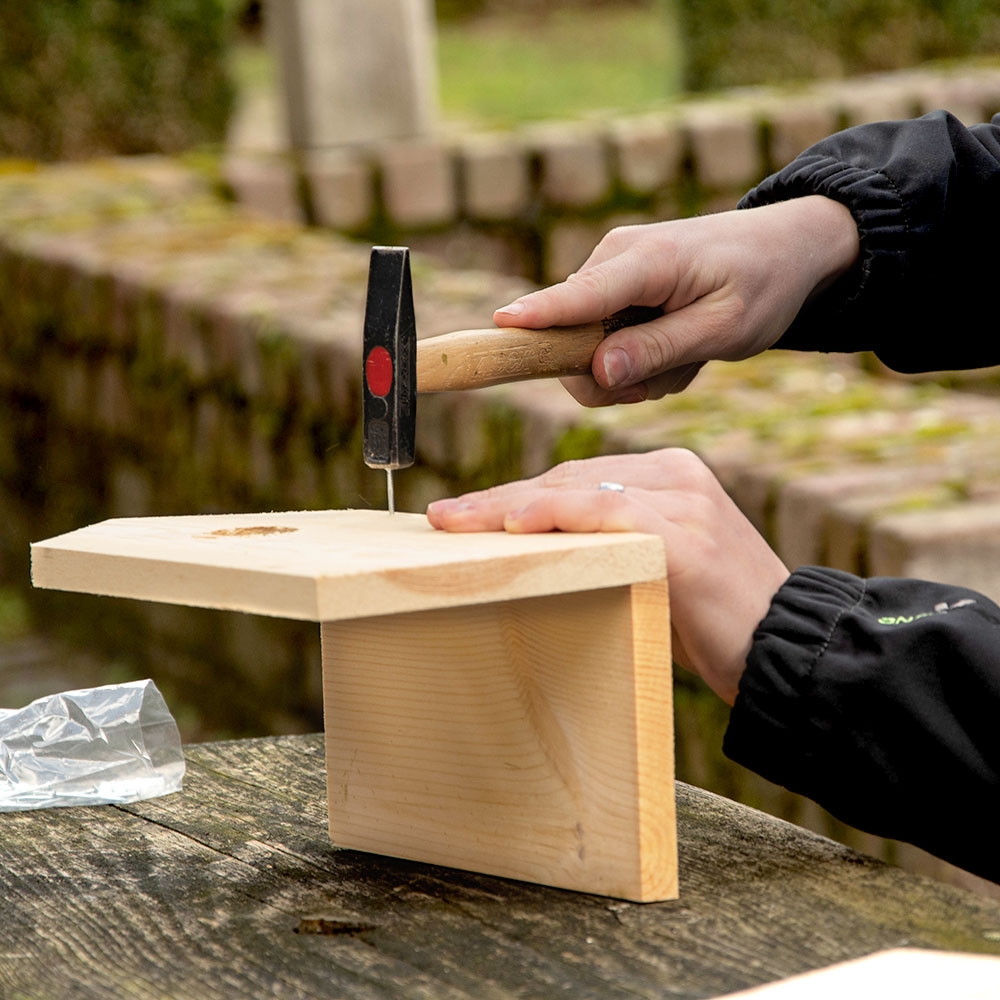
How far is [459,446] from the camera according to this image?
348cm

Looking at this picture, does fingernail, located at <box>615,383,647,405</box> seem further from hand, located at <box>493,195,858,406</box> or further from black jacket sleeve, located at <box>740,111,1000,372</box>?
black jacket sleeve, located at <box>740,111,1000,372</box>

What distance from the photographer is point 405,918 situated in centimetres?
133

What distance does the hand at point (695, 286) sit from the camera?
1645 mm

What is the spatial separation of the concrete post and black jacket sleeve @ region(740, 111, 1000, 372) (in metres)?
4.39

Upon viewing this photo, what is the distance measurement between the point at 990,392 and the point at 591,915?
3625 millimetres

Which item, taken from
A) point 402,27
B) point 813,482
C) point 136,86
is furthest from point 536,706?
point 136,86

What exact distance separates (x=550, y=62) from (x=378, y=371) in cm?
1554

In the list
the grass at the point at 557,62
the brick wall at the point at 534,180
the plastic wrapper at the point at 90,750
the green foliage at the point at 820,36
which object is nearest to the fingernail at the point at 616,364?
the plastic wrapper at the point at 90,750

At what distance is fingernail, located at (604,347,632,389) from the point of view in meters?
1.68

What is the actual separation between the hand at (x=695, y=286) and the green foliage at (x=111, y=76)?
808 cm

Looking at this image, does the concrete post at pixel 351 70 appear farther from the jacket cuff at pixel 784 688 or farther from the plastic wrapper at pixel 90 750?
the jacket cuff at pixel 784 688

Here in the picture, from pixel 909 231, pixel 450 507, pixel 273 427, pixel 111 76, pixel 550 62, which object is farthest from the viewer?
pixel 550 62

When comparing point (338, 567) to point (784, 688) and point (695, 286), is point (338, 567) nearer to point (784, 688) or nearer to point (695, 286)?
point (784, 688)

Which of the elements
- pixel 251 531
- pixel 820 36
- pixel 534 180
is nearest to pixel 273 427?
pixel 534 180
